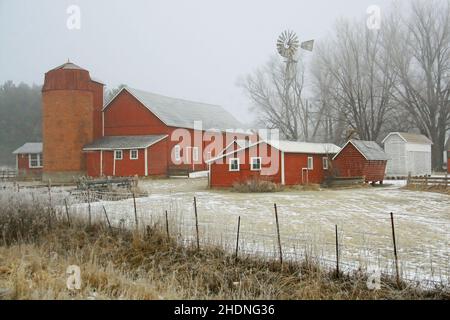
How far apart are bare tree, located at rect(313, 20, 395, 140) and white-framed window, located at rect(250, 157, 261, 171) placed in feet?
56.6

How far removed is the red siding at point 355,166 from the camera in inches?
1091

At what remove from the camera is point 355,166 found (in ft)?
91.9

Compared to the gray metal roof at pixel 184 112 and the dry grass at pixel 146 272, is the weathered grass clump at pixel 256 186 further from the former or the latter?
the dry grass at pixel 146 272

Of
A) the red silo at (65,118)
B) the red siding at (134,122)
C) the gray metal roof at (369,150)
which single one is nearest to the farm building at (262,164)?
the gray metal roof at (369,150)

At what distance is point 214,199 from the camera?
18828 mm

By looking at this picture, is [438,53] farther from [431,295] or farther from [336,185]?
[431,295]

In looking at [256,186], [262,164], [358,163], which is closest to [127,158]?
[262,164]

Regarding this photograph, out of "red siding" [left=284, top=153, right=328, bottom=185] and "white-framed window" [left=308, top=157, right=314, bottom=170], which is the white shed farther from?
"white-framed window" [left=308, top=157, right=314, bottom=170]

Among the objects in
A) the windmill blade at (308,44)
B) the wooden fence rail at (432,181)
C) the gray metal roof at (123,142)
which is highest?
the windmill blade at (308,44)

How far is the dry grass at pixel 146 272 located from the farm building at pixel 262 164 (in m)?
16.0

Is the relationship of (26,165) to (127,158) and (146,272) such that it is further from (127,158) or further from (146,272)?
(146,272)

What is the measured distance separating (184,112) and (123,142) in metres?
8.18
